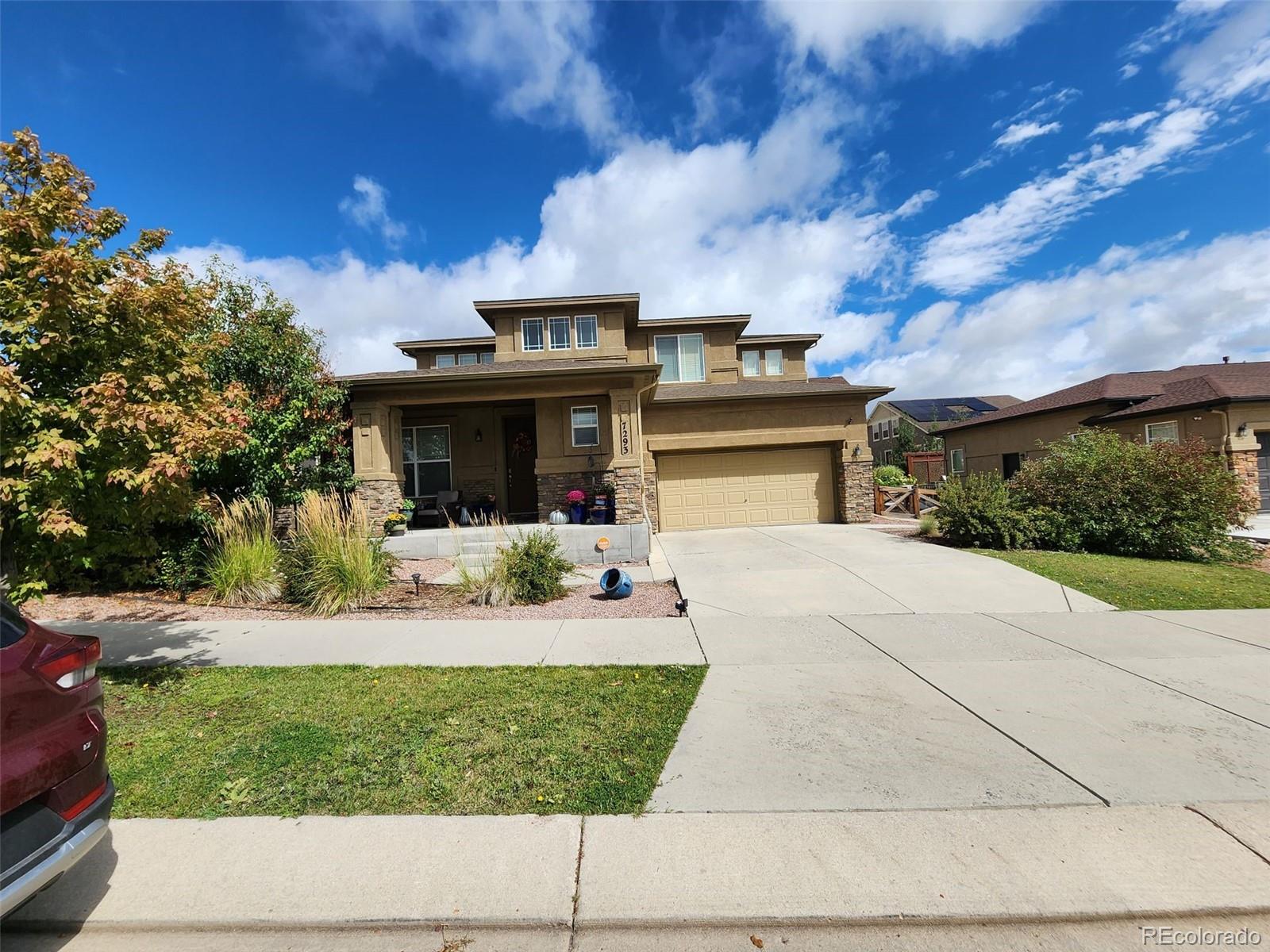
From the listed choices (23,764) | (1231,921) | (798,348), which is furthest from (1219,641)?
→ (798,348)

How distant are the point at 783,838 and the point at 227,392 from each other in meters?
5.53

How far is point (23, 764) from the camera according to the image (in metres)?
2.16

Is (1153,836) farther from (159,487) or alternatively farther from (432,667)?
(159,487)

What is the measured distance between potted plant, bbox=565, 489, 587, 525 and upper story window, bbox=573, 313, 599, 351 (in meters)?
6.33

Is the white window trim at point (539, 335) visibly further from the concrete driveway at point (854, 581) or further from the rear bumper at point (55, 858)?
the rear bumper at point (55, 858)

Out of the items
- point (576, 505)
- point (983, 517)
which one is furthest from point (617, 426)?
point (983, 517)

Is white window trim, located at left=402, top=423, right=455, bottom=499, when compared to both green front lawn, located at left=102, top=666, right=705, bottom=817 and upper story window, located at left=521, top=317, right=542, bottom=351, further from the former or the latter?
green front lawn, located at left=102, top=666, right=705, bottom=817

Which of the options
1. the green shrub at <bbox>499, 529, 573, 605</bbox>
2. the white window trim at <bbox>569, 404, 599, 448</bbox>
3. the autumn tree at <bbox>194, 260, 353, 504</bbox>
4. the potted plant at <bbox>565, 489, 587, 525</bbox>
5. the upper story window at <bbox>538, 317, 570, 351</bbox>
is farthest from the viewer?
the upper story window at <bbox>538, 317, 570, 351</bbox>

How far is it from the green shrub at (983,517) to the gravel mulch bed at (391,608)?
650cm

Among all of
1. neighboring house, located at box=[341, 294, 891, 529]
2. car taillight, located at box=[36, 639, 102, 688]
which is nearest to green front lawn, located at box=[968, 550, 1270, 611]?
neighboring house, located at box=[341, 294, 891, 529]

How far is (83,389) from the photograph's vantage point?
4.04 metres

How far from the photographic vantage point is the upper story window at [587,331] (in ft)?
57.9

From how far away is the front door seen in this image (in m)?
16.9

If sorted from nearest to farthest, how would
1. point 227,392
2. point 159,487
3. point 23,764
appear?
point 23,764, point 159,487, point 227,392
